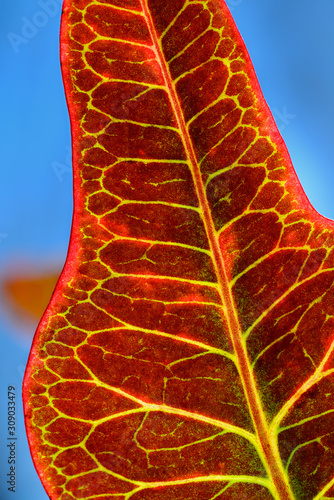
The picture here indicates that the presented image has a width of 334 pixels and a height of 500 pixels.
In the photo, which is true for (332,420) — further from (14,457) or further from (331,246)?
(14,457)

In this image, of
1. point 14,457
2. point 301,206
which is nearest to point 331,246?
point 301,206

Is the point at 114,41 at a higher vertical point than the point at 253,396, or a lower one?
higher

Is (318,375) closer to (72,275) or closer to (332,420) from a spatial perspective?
(332,420)

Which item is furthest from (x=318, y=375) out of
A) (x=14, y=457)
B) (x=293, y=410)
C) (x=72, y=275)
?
(x=14, y=457)

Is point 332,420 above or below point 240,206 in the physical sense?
below

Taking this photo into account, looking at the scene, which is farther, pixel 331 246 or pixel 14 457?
pixel 14 457

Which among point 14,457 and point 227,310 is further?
point 14,457
